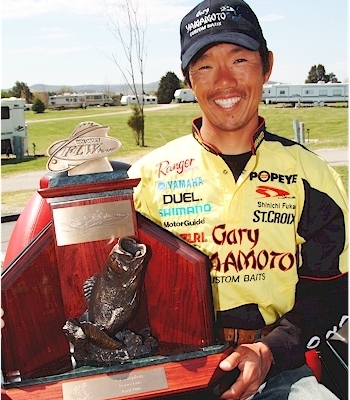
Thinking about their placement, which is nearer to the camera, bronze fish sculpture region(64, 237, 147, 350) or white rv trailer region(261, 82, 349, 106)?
bronze fish sculpture region(64, 237, 147, 350)

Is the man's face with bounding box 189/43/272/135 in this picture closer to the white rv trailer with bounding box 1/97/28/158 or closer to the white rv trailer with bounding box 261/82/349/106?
the white rv trailer with bounding box 1/97/28/158

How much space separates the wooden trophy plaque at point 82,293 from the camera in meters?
1.52

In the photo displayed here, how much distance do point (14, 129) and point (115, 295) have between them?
11.5m

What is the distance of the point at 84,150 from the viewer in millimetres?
1619

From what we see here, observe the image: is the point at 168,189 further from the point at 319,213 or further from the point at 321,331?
the point at 321,331

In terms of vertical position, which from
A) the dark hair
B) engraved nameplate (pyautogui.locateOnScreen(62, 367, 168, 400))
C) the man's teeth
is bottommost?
engraved nameplate (pyautogui.locateOnScreen(62, 367, 168, 400))

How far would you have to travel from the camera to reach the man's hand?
1491 mm

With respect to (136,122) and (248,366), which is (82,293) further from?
(136,122)

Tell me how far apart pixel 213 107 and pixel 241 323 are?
26.8 inches

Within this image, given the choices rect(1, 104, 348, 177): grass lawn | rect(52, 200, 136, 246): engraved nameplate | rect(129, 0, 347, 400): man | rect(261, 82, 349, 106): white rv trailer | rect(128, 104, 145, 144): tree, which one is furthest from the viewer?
rect(261, 82, 349, 106): white rv trailer

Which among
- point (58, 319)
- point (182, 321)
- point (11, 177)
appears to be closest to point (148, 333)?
point (182, 321)

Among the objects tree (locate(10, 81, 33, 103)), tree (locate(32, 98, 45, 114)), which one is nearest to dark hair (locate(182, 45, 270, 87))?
tree (locate(10, 81, 33, 103))

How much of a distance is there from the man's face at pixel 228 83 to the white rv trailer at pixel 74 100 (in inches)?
729

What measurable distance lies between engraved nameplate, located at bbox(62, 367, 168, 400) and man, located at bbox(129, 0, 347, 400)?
1.07 feet
